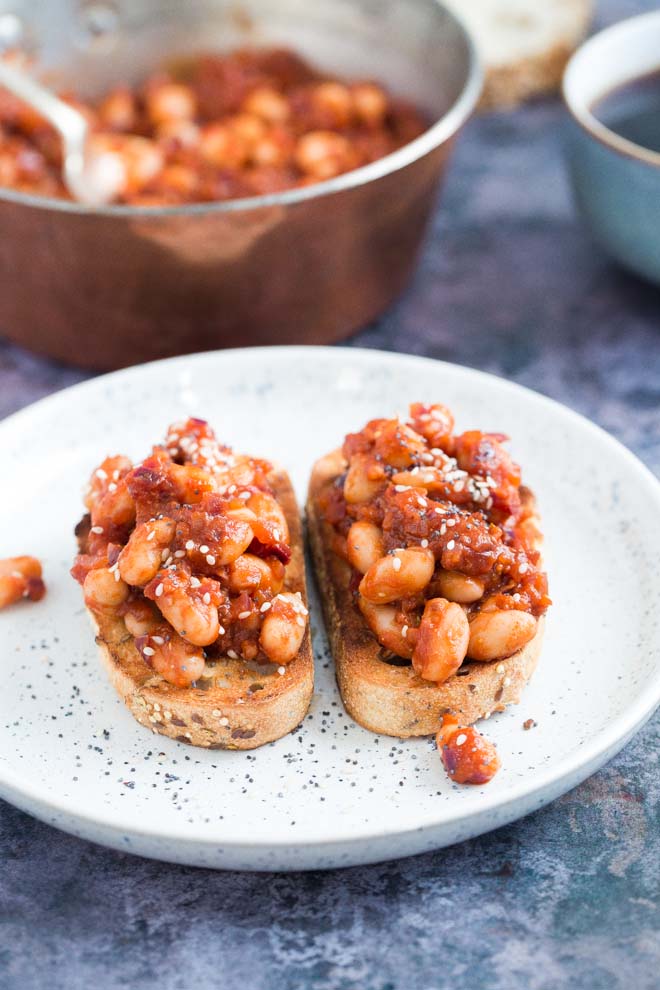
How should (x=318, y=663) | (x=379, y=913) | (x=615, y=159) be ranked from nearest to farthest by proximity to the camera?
(x=379, y=913)
(x=318, y=663)
(x=615, y=159)

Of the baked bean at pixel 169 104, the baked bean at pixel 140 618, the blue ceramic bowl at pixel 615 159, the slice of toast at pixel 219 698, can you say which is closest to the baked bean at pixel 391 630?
the slice of toast at pixel 219 698

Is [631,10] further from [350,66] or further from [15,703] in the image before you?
[15,703]

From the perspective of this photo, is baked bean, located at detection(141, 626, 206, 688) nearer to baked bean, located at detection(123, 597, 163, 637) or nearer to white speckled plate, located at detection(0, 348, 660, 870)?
baked bean, located at detection(123, 597, 163, 637)

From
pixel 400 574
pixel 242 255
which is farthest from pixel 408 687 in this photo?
pixel 242 255

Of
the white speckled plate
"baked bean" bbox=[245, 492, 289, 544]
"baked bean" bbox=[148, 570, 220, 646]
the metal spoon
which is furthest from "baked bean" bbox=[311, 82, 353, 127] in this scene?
"baked bean" bbox=[148, 570, 220, 646]

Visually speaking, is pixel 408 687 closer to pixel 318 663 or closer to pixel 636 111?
pixel 318 663

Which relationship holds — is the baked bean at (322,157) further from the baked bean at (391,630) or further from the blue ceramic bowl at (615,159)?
the baked bean at (391,630)

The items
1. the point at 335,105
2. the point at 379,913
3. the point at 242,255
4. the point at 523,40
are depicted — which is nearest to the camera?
the point at 379,913
